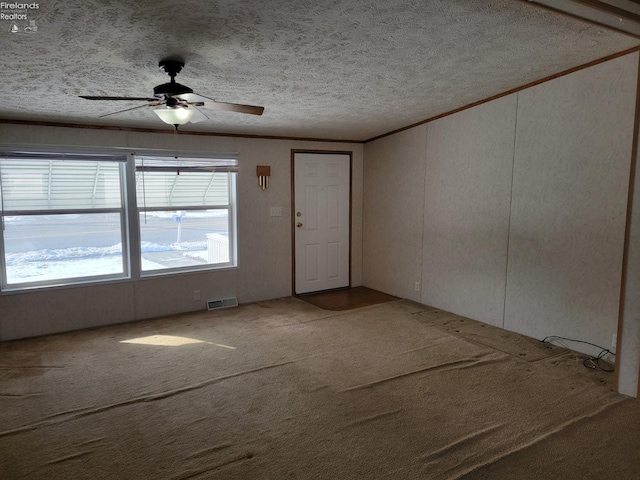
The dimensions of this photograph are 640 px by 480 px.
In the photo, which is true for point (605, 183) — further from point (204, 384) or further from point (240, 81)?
point (204, 384)

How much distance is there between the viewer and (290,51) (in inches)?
103

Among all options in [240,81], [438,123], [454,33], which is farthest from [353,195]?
[454,33]

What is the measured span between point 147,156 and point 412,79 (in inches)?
119

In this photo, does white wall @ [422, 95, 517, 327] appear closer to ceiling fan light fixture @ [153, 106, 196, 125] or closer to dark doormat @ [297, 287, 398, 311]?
dark doormat @ [297, 287, 398, 311]

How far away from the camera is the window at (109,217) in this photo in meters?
4.02

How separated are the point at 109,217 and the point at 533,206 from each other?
4443 mm

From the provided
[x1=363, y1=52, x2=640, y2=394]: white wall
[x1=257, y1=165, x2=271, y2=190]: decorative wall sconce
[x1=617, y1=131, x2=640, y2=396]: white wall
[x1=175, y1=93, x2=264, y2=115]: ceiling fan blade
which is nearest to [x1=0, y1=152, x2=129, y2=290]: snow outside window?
[x1=257, y1=165, x2=271, y2=190]: decorative wall sconce

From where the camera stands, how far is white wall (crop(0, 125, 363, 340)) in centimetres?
407

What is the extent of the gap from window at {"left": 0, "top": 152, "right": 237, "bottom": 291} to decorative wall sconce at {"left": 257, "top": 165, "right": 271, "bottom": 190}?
35 centimetres

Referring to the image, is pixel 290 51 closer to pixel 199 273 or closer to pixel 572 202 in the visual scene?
pixel 572 202

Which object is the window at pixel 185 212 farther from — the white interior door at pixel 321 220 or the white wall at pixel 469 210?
the white wall at pixel 469 210

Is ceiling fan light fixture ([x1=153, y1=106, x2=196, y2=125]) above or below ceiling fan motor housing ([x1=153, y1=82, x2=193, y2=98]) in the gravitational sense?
below

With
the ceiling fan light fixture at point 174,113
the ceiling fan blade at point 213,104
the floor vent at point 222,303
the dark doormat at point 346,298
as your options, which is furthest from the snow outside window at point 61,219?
the dark doormat at point 346,298

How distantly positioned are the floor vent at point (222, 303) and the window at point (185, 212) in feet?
1.54
